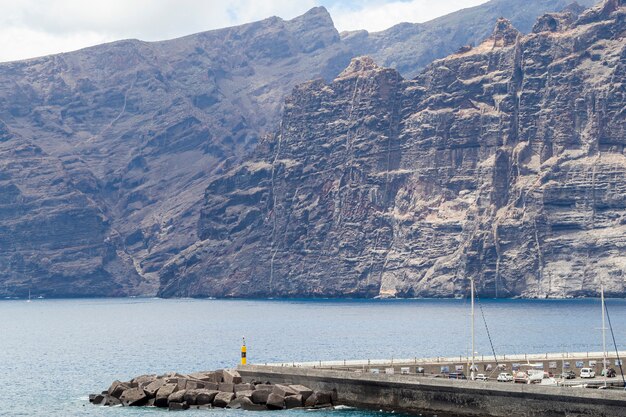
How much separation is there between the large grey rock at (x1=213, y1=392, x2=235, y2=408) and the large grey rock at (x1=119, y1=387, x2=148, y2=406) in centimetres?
620

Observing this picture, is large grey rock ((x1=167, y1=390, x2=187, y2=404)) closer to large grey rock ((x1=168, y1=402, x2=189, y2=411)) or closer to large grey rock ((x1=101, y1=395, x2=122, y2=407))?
large grey rock ((x1=168, y1=402, x2=189, y2=411))

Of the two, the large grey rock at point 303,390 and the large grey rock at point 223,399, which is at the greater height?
the large grey rock at point 303,390

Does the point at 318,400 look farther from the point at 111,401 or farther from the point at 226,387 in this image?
the point at 111,401

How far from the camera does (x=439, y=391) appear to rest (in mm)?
87938

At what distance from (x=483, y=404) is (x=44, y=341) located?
4823 inches

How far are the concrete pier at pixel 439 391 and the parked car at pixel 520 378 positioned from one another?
5.12 meters

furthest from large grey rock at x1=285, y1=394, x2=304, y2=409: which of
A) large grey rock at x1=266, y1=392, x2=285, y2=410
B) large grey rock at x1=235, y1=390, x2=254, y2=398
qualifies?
large grey rock at x1=235, y1=390, x2=254, y2=398

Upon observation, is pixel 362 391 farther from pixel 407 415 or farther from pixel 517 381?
pixel 517 381

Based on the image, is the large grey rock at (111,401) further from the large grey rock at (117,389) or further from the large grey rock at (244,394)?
the large grey rock at (244,394)

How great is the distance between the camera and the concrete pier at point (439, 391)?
264 ft

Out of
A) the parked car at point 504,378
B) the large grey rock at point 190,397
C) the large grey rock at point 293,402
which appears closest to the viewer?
the parked car at point 504,378

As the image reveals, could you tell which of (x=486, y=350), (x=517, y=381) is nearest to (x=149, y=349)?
(x=486, y=350)

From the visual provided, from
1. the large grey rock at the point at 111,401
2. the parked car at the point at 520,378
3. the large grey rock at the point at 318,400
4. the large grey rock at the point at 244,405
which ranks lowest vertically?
the large grey rock at the point at 111,401

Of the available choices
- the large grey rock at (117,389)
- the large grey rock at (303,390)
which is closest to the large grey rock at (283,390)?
the large grey rock at (303,390)
